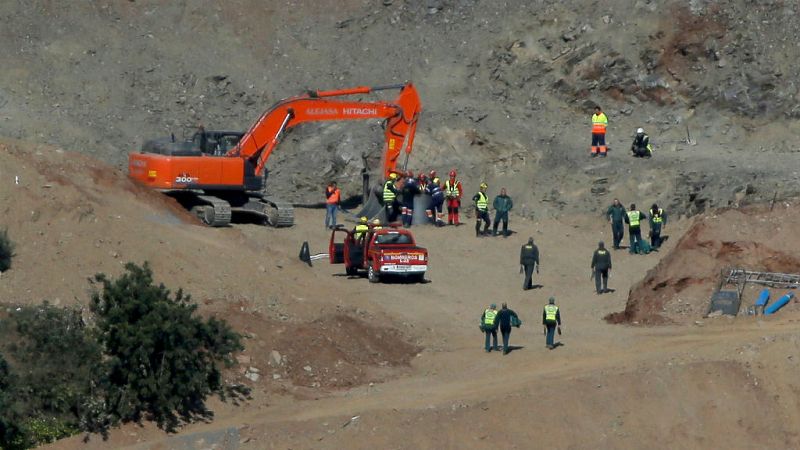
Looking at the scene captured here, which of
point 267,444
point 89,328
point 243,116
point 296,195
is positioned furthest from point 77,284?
point 243,116

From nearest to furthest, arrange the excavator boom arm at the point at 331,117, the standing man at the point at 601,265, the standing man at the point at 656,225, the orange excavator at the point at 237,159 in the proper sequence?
the standing man at the point at 601,265
the standing man at the point at 656,225
the orange excavator at the point at 237,159
the excavator boom arm at the point at 331,117

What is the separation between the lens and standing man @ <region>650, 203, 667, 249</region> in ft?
131

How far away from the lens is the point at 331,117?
142 feet

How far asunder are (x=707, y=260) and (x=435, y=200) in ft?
35.4

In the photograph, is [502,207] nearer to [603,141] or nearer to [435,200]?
[435,200]

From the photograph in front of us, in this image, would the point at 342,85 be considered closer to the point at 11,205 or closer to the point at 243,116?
the point at 243,116

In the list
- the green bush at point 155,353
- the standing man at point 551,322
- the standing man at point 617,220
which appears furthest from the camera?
the standing man at point 617,220

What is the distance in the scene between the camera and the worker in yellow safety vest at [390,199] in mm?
42375

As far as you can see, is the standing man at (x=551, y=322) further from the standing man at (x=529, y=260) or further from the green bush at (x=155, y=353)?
the standing man at (x=529, y=260)

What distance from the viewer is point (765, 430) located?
89.3 ft

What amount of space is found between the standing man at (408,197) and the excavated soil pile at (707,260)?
30.7 ft

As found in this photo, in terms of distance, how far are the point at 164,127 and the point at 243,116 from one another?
2.44 metres

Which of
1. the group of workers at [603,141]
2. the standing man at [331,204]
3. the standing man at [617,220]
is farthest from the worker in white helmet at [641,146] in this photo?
the standing man at [331,204]

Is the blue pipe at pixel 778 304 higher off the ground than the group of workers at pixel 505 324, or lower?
higher
